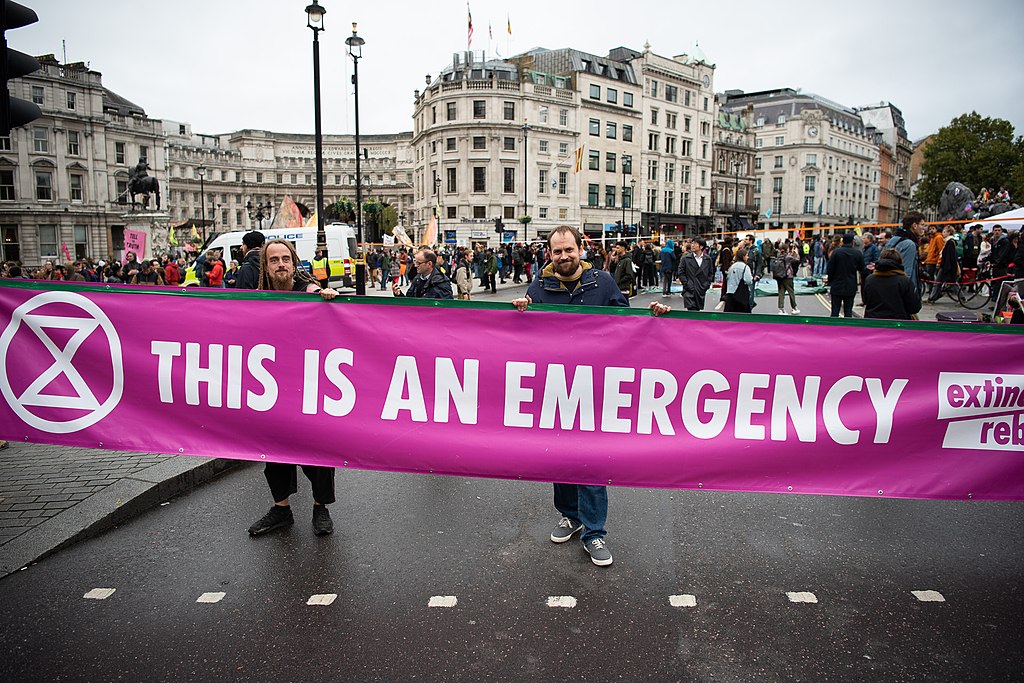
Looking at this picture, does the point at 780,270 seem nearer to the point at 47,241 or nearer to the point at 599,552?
the point at 599,552

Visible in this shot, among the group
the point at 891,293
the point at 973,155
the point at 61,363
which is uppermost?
the point at 973,155

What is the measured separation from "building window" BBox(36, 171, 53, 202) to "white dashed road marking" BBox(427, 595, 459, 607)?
2909 inches

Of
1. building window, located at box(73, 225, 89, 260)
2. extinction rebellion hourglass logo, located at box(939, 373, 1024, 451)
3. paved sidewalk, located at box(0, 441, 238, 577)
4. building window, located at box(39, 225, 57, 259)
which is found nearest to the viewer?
extinction rebellion hourglass logo, located at box(939, 373, 1024, 451)

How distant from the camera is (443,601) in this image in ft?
11.8

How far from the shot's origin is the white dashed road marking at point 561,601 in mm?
3576

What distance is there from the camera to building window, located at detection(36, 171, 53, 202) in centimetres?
6244

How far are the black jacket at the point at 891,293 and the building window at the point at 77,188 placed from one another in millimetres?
74083

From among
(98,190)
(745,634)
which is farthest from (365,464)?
(98,190)

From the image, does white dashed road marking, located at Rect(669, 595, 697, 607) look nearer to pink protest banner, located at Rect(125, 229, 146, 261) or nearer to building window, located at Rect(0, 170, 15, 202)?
pink protest banner, located at Rect(125, 229, 146, 261)

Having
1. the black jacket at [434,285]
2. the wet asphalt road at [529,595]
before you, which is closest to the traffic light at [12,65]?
the wet asphalt road at [529,595]

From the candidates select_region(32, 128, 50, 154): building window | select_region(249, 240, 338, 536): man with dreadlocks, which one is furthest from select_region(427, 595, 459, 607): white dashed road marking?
select_region(32, 128, 50, 154): building window

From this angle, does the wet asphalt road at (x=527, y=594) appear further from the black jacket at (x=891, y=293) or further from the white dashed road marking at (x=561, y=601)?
the black jacket at (x=891, y=293)

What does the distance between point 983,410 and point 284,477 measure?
4.17 m

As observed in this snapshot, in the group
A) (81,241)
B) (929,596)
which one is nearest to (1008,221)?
(929,596)
